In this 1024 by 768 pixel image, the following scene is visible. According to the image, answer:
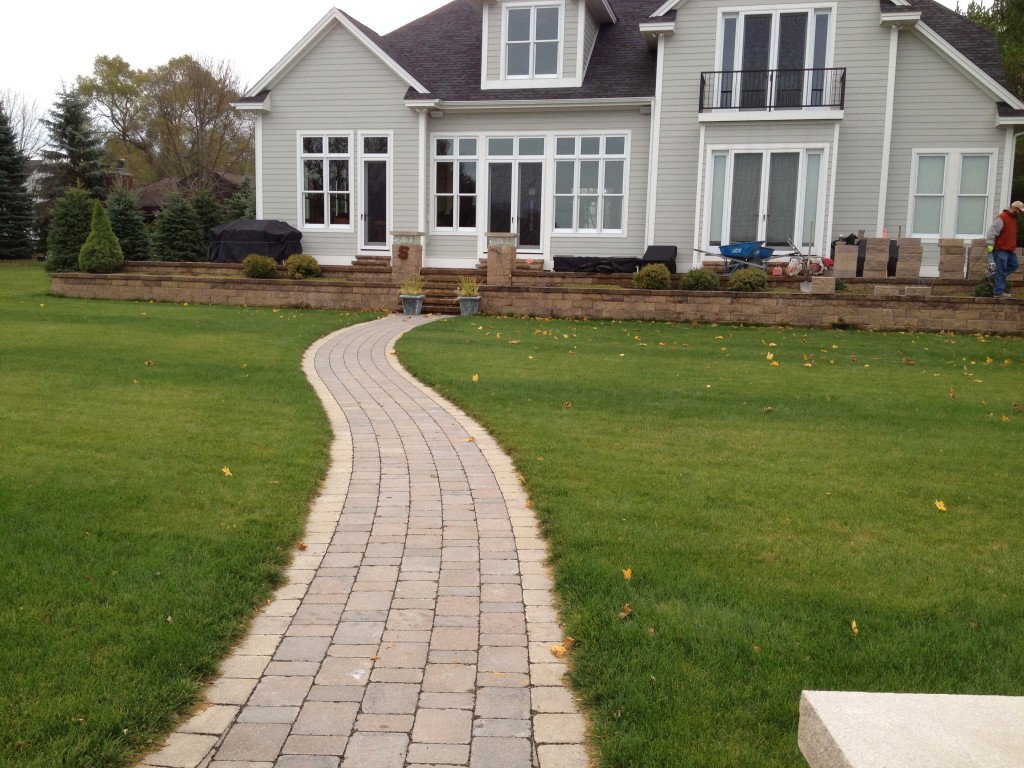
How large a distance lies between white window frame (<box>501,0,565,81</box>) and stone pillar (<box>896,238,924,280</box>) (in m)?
9.45

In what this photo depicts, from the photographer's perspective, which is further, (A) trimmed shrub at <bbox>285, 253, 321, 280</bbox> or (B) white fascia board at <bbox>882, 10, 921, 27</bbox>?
(A) trimmed shrub at <bbox>285, 253, 321, 280</bbox>

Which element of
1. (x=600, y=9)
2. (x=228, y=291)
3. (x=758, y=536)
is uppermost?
(x=600, y=9)

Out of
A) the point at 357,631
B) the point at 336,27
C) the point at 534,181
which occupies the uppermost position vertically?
the point at 336,27

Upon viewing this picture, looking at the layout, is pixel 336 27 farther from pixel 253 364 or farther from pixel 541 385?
pixel 541 385

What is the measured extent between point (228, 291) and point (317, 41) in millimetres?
7727

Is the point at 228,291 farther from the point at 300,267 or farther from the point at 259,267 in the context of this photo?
the point at 300,267

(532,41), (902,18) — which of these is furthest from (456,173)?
(902,18)

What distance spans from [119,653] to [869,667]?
10.0 ft

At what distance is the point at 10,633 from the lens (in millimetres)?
3723

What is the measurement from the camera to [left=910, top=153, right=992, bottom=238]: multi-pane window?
20.5 m

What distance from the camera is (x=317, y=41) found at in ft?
75.6

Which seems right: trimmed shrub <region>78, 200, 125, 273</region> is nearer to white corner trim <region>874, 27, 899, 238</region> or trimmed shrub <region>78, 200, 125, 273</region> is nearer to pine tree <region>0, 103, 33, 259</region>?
pine tree <region>0, 103, 33, 259</region>

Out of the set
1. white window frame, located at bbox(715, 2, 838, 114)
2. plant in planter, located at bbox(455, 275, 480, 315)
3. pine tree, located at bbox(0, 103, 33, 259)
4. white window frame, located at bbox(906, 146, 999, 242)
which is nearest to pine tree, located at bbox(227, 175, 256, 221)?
A: pine tree, located at bbox(0, 103, 33, 259)

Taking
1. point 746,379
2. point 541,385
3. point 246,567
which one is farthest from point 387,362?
point 246,567
